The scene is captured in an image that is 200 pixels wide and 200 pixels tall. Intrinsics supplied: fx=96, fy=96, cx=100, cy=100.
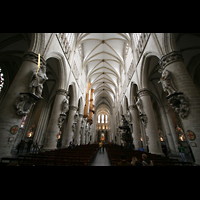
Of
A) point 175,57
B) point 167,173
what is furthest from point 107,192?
point 175,57

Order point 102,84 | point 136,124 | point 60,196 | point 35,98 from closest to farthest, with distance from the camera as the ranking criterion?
1. point 60,196
2. point 35,98
3. point 136,124
4. point 102,84

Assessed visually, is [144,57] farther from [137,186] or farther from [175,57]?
[137,186]

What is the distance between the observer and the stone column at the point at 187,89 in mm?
3911

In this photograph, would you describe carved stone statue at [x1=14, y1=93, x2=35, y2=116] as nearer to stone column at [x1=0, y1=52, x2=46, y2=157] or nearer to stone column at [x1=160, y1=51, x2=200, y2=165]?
stone column at [x1=0, y1=52, x2=46, y2=157]

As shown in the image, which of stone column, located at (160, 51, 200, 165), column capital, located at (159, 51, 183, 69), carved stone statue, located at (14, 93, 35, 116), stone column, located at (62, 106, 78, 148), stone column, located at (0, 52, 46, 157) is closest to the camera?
stone column, located at (160, 51, 200, 165)

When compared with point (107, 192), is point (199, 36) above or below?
above

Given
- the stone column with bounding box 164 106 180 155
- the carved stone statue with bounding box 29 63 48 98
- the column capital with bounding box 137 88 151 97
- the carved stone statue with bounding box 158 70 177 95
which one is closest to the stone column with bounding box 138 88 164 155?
the column capital with bounding box 137 88 151 97

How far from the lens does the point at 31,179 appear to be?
93cm

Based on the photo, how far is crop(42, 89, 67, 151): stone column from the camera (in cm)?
753

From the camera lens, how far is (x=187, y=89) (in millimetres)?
4531

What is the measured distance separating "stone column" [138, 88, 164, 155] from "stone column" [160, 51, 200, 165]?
3.35 m

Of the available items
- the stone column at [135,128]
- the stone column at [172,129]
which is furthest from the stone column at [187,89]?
the stone column at [172,129]

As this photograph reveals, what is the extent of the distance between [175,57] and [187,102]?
2648mm

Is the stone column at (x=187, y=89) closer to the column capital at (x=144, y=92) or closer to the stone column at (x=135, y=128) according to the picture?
the column capital at (x=144, y=92)
